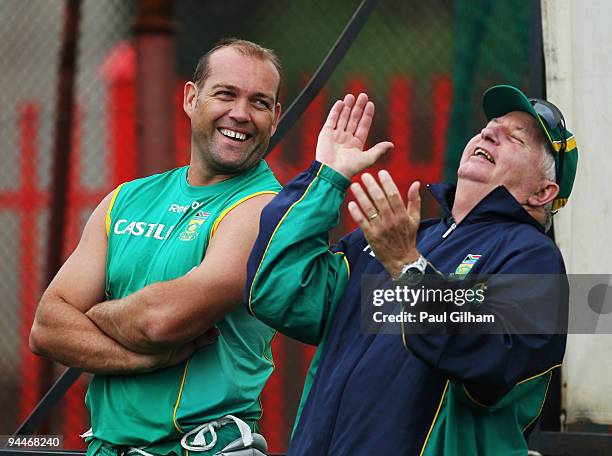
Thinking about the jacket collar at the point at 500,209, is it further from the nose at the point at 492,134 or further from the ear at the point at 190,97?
the ear at the point at 190,97

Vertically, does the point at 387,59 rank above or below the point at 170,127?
above

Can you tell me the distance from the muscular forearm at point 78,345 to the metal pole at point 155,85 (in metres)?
2.68

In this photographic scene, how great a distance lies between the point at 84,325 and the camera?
334cm

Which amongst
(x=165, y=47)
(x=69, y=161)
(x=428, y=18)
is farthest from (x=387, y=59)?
(x=69, y=161)

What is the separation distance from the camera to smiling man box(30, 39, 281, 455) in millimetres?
3203

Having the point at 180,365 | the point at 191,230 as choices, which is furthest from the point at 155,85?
the point at 180,365

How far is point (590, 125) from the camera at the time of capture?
369 centimetres

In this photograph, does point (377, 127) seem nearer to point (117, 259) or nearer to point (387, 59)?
point (387, 59)

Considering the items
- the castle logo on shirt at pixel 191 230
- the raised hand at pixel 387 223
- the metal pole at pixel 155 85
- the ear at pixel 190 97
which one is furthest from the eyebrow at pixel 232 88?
the metal pole at pixel 155 85

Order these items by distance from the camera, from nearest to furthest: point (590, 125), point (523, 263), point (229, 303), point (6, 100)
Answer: point (523, 263), point (229, 303), point (590, 125), point (6, 100)

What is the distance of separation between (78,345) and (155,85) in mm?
3032

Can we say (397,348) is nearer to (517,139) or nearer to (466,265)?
(466,265)

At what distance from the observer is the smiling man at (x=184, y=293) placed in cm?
320

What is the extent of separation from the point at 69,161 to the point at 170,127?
1.92 feet
